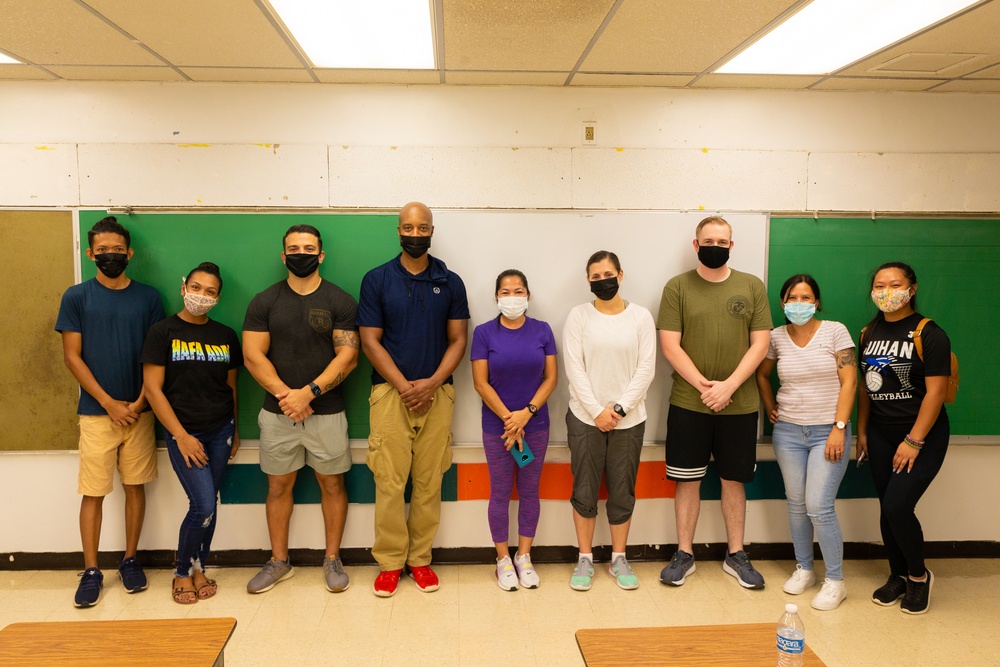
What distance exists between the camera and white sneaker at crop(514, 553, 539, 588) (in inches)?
133

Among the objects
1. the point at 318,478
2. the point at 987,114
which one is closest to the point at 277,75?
the point at 318,478

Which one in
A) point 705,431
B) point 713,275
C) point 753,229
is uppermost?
point 753,229

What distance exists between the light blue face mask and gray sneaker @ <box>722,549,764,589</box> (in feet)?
4.55

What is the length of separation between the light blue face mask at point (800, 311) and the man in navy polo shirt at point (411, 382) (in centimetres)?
174

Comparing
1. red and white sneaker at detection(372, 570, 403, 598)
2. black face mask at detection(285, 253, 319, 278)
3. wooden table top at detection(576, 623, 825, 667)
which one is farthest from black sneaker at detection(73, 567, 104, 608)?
wooden table top at detection(576, 623, 825, 667)

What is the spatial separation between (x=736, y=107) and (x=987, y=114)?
4.96ft

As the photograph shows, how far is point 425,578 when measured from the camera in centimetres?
338

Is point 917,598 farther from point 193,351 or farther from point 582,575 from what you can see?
point 193,351

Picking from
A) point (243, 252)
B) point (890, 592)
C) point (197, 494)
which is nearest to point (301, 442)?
point (197, 494)

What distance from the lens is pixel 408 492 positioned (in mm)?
3592

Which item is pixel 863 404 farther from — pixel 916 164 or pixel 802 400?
pixel 916 164

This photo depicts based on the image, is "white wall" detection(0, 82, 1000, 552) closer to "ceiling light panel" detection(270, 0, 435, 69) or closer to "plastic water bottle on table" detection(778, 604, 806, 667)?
"ceiling light panel" detection(270, 0, 435, 69)

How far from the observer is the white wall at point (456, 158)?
3436mm

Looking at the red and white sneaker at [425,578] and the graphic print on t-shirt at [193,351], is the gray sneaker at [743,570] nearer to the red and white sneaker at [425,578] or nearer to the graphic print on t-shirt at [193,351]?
the red and white sneaker at [425,578]
